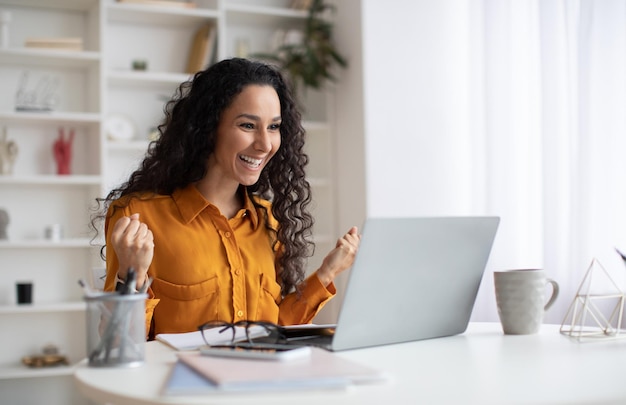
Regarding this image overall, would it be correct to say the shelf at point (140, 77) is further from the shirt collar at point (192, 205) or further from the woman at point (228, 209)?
the shirt collar at point (192, 205)

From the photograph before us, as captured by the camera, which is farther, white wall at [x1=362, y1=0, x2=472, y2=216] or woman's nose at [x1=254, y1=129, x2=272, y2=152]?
white wall at [x1=362, y1=0, x2=472, y2=216]

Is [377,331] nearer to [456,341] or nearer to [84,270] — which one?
[456,341]

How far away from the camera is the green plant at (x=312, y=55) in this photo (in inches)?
157

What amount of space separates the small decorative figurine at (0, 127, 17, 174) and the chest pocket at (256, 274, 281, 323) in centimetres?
218

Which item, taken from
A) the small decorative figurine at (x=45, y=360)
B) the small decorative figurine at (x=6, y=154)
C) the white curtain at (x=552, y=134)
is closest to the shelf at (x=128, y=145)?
the small decorative figurine at (x=6, y=154)

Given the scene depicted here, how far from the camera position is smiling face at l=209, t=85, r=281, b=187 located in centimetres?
190

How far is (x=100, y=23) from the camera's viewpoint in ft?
12.2

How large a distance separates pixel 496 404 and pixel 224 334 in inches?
22.8

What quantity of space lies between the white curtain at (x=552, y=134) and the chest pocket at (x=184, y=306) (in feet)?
5.55

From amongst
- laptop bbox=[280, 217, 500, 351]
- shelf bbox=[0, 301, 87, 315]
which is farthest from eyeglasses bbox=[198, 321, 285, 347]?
shelf bbox=[0, 301, 87, 315]

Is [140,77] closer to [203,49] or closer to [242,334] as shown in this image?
[203,49]

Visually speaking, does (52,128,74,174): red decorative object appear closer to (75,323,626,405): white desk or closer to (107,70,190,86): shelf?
(107,70,190,86): shelf

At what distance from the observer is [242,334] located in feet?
4.27

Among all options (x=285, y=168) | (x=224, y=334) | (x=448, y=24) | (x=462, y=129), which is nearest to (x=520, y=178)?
(x=462, y=129)
